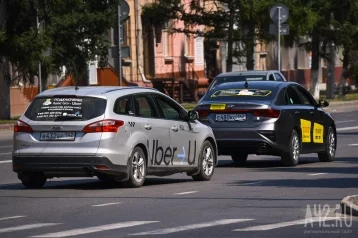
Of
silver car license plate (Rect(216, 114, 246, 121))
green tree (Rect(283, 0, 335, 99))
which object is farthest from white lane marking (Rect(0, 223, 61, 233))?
green tree (Rect(283, 0, 335, 99))

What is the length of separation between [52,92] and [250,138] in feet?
15.6

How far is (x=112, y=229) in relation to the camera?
1141cm

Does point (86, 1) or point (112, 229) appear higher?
point (86, 1)

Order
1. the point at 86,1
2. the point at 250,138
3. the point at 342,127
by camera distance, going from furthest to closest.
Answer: the point at 86,1
the point at 342,127
the point at 250,138

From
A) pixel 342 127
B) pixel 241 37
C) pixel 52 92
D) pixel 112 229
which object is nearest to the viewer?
pixel 112 229

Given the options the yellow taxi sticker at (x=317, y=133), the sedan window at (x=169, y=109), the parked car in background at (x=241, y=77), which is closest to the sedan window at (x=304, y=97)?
the yellow taxi sticker at (x=317, y=133)

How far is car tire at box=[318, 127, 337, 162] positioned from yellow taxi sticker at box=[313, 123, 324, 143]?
0.25 metres

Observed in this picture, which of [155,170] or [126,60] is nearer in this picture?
[155,170]

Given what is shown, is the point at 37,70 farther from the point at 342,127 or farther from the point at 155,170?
the point at 155,170

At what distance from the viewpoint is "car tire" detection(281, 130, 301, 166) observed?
65.8ft

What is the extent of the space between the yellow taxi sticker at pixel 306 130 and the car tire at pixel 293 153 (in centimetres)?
30

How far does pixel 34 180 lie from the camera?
16219 millimetres

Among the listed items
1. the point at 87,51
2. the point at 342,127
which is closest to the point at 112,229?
the point at 342,127

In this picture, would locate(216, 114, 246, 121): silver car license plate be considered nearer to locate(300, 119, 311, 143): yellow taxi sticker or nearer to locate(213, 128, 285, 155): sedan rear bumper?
locate(213, 128, 285, 155): sedan rear bumper
